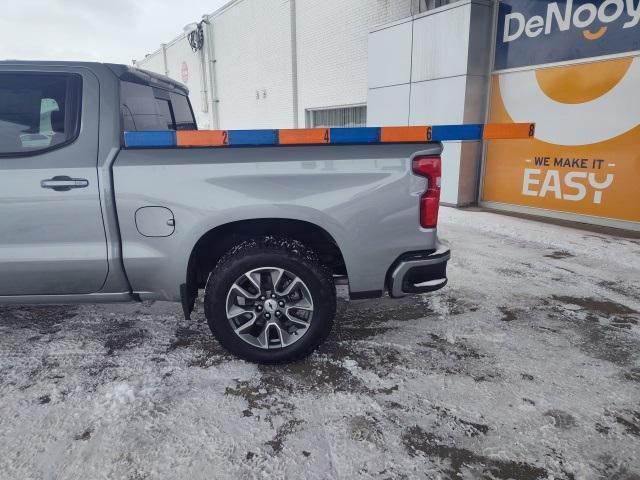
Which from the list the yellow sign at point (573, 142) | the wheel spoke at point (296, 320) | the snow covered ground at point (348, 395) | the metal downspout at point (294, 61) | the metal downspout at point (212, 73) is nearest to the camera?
the snow covered ground at point (348, 395)

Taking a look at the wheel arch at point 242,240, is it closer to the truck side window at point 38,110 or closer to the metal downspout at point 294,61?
the truck side window at point 38,110

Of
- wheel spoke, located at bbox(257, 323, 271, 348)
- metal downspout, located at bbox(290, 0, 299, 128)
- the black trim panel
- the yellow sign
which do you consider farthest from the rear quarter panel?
metal downspout, located at bbox(290, 0, 299, 128)

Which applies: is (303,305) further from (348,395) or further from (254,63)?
(254,63)

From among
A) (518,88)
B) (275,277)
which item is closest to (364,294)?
(275,277)

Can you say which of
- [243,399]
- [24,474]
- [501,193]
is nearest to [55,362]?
[24,474]

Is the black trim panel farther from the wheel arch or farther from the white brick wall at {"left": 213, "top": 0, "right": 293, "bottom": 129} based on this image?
the white brick wall at {"left": 213, "top": 0, "right": 293, "bottom": 129}

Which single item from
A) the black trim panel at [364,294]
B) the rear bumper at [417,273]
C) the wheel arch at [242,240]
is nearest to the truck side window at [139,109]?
the wheel arch at [242,240]

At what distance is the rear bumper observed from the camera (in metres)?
2.75

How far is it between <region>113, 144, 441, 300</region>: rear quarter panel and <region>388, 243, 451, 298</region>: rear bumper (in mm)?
161

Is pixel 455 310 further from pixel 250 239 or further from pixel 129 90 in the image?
pixel 129 90

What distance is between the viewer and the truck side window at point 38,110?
261 cm

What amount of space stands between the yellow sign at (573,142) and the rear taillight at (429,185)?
16.7ft

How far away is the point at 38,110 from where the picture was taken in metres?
2.66

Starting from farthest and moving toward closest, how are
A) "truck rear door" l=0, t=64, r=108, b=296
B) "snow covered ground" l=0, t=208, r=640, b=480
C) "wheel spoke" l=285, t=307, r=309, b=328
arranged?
"wheel spoke" l=285, t=307, r=309, b=328
"truck rear door" l=0, t=64, r=108, b=296
"snow covered ground" l=0, t=208, r=640, b=480
